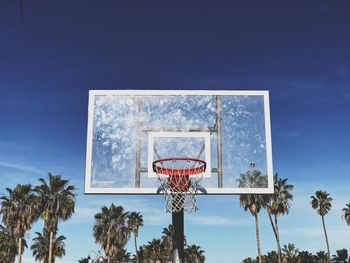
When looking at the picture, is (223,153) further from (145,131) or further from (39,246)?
(39,246)

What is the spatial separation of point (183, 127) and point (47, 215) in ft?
62.6

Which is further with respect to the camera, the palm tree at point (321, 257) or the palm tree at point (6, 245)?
the palm tree at point (321, 257)

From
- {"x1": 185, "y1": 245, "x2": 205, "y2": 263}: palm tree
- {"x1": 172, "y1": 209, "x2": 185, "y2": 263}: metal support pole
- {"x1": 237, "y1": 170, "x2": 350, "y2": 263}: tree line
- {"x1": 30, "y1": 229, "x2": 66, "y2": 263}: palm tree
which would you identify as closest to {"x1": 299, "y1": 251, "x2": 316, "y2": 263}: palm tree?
{"x1": 237, "y1": 170, "x2": 350, "y2": 263}: tree line

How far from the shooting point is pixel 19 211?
31469 mm

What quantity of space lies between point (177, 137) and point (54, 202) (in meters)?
18.7

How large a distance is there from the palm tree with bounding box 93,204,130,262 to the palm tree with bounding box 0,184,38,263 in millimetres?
11289

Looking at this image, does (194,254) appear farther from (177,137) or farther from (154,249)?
(177,137)

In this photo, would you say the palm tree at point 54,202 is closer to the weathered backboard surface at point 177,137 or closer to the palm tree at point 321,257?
the weathered backboard surface at point 177,137

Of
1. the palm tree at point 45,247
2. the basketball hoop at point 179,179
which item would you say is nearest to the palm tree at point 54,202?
the palm tree at point 45,247

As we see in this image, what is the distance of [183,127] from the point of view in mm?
15289

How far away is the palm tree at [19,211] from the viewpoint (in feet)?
103

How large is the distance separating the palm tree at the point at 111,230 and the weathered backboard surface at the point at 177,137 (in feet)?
94.3

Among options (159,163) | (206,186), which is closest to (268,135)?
(206,186)

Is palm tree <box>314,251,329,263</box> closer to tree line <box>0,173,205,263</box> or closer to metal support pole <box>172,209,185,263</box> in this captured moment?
tree line <box>0,173,205,263</box>
